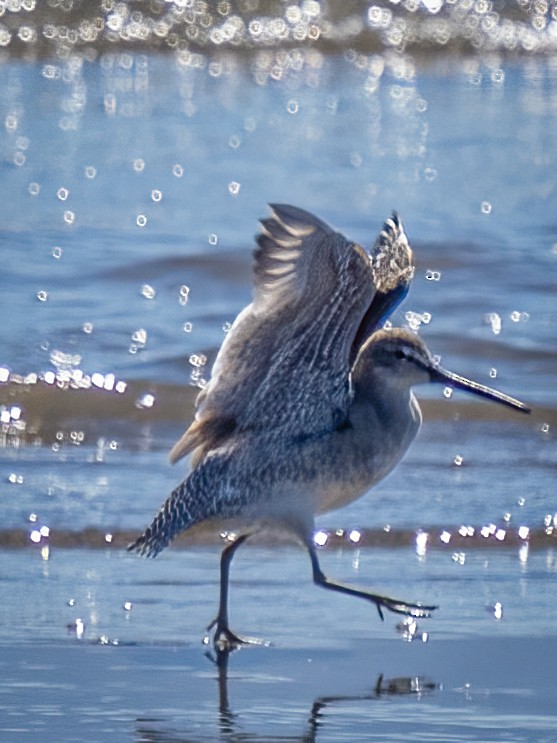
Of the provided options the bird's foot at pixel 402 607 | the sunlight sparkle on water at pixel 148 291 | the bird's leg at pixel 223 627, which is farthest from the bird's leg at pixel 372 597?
the sunlight sparkle on water at pixel 148 291

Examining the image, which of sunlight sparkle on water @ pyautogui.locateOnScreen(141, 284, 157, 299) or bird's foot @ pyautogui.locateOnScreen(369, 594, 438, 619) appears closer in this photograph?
bird's foot @ pyautogui.locateOnScreen(369, 594, 438, 619)

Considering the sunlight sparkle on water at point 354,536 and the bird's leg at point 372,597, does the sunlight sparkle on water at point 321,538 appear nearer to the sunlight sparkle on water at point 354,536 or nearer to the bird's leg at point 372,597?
the sunlight sparkle on water at point 354,536

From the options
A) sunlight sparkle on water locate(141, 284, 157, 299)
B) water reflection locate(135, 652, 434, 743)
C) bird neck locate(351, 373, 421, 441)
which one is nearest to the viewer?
water reflection locate(135, 652, 434, 743)

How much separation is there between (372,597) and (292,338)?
0.66 meters

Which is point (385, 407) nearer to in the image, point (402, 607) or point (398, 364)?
point (398, 364)

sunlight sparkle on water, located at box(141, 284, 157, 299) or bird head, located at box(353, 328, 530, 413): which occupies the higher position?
sunlight sparkle on water, located at box(141, 284, 157, 299)

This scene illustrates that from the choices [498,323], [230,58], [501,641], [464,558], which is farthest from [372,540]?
[230,58]

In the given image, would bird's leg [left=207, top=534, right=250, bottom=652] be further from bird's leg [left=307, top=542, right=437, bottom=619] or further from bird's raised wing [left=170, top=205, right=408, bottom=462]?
bird's raised wing [left=170, top=205, right=408, bottom=462]

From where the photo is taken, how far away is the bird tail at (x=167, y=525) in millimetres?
4754

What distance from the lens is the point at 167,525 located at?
15.6 ft

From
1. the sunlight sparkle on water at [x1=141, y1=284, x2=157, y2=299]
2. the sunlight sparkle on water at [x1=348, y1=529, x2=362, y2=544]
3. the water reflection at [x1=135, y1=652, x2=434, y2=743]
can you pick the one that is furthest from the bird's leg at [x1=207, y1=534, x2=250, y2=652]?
the sunlight sparkle on water at [x1=141, y1=284, x2=157, y2=299]

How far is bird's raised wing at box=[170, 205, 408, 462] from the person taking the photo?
14.8ft

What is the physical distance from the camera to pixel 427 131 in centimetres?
1261

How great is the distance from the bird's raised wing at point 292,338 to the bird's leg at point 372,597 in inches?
13.7
